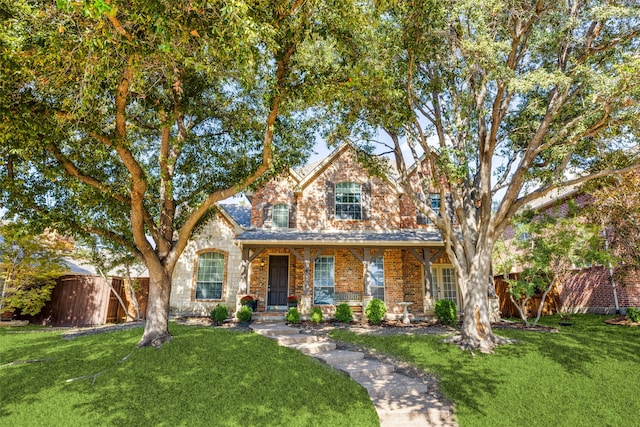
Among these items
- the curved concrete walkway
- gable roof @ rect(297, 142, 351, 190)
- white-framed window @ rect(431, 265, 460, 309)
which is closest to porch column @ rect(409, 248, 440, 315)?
white-framed window @ rect(431, 265, 460, 309)

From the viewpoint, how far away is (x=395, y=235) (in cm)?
1557

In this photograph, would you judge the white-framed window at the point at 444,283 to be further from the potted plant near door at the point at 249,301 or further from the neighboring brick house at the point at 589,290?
the potted plant near door at the point at 249,301

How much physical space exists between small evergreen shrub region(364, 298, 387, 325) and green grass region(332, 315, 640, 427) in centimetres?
324

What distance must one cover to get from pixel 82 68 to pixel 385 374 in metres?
8.00

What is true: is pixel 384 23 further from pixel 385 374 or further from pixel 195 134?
pixel 385 374

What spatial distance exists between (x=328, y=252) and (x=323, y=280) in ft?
4.40

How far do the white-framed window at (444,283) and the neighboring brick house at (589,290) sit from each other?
77.2 inches

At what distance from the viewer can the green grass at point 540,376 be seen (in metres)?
5.33

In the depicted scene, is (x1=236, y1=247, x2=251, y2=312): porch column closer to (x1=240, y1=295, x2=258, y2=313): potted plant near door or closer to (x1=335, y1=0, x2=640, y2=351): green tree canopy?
(x1=240, y1=295, x2=258, y2=313): potted plant near door

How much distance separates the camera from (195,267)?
52.9 feet

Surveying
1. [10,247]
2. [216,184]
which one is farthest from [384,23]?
[10,247]

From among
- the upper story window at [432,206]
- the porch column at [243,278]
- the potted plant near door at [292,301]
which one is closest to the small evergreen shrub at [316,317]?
the potted plant near door at [292,301]

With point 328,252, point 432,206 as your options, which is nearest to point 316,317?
point 328,252

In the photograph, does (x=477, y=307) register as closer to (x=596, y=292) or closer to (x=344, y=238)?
(x=344, y=238)
